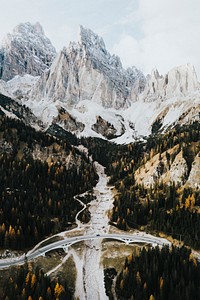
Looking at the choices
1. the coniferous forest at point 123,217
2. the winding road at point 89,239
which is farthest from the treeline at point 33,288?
the winding road at point 89,239

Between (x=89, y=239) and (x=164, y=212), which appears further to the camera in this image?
(x=164, y=212)

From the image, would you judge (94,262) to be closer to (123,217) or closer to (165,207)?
(123,217)

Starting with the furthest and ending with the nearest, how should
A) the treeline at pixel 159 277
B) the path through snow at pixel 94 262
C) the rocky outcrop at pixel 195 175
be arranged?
the rocky outcrop at pixel 195 175, the path through snow at pixel 94 262, the treeline at pixel 159 277

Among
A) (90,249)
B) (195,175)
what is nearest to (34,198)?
(90,249)

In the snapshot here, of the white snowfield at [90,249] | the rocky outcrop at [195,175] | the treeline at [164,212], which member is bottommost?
the white snowfield at [90,249]

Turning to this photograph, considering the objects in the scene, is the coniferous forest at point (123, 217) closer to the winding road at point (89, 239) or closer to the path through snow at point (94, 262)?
the path through snow at point (94, 262)

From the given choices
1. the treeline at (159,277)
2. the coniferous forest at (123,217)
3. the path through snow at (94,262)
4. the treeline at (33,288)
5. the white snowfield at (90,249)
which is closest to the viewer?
the treeline at (33,288)
